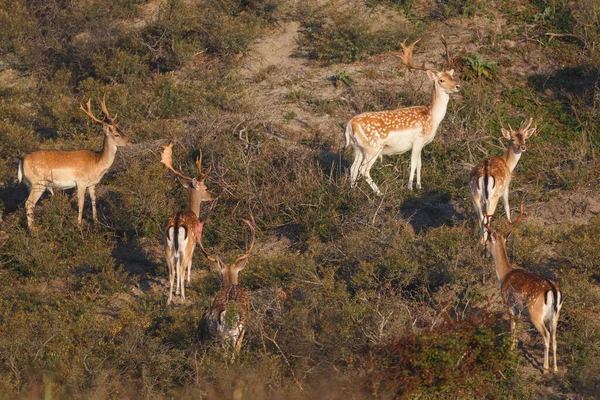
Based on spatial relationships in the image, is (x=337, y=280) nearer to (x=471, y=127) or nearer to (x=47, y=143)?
(x=471, y=127)

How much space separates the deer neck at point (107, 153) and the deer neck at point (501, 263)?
6.41 m

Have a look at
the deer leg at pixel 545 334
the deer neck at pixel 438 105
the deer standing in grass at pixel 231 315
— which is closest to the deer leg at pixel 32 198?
the deer standing in grass at pixel 231 315

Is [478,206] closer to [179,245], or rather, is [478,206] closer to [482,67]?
[179,245]

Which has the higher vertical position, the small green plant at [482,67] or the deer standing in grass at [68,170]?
the small green plant at [482,67]

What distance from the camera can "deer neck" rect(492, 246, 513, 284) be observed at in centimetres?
1037

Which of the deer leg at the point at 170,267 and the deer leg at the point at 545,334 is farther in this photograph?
the deer leg at the point at 170,267

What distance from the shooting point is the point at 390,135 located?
13.6 metres

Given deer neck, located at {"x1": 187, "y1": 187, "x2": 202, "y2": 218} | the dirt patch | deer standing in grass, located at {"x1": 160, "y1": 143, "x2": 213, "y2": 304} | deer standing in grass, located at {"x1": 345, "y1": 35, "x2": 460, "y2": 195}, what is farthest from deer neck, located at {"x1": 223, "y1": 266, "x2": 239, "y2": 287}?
the dirt patch

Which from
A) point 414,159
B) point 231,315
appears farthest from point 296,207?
point 231,315

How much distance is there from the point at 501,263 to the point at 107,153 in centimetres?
660

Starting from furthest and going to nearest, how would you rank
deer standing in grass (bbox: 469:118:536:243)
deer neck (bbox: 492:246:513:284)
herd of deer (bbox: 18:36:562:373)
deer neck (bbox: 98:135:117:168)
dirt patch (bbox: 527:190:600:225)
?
1. deer neck (bbox: 98:135:117:168)
2. dirt patch (bbox: 527:190:600:225)
3. deer standing in grass (bbox: 469:118:536:243)
4. deer neck (bbox: 492:246:513:284)
5. herd of deer (bbox: 18:36:562:373)

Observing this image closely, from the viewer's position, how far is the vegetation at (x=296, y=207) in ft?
31.2

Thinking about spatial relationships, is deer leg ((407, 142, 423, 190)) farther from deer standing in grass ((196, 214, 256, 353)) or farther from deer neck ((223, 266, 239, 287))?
deer standing in grass ((196, 214, 256, 353))

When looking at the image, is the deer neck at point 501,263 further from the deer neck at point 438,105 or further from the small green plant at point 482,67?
the small green plant at point 482,67
